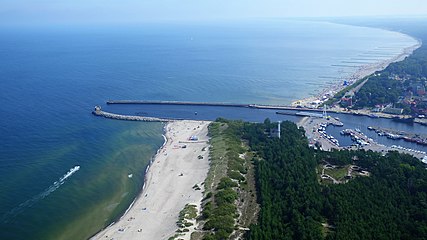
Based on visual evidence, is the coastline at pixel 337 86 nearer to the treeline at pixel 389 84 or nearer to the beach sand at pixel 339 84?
the beach sand at pixel 339 84

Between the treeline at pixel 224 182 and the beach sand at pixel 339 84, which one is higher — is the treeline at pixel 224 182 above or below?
below

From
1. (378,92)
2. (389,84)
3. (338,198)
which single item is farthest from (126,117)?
(389,84)

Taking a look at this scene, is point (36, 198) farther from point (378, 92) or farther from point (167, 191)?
point (378, 92)

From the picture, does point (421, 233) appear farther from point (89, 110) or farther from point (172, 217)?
point (89, 110)

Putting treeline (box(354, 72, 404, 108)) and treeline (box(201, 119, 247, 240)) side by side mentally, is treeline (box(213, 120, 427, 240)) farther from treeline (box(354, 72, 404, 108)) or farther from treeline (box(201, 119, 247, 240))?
treeline (box(354, 72, 404, 108))

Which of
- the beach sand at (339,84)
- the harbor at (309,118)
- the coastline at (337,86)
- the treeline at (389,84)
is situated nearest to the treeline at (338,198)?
the harbor at (309,118)

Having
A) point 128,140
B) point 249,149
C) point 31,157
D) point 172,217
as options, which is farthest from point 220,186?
point 31,157
